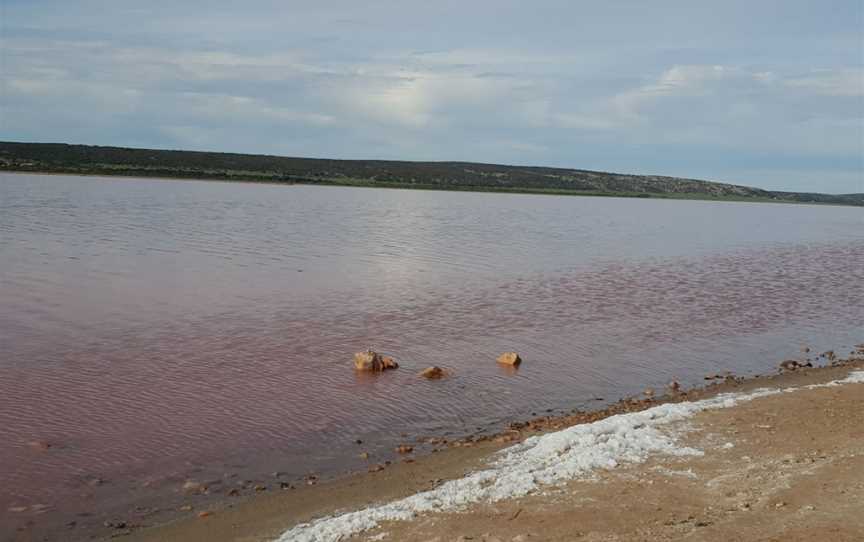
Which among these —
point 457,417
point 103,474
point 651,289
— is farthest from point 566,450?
point 651,289

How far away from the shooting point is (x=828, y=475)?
8070 millimetres

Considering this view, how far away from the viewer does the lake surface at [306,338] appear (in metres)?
10.2

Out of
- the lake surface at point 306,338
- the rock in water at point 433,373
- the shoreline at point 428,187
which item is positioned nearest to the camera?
the lake surface at point 306,338

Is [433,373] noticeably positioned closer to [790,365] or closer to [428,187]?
[790,365]

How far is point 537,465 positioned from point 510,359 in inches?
253

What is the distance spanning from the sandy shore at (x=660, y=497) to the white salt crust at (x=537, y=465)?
5.4 inches

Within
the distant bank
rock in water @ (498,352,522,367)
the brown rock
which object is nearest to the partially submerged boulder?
rock in water @ (498,352,522,367)

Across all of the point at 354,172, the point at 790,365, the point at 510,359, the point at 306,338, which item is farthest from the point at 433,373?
the point at 354,172

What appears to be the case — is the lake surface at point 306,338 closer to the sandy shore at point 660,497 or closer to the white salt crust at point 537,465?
the sandy shore at point 660,497

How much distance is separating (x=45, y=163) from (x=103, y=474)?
10501cm

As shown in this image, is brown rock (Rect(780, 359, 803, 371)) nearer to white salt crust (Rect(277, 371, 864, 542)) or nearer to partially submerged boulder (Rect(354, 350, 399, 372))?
white salt crust (Rect(277, 371, 864, 542))

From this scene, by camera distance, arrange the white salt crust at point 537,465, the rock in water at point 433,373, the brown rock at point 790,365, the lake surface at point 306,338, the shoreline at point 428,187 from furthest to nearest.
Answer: the shoreline at point 428,187, the brown rock at point 790,365, the rock in water at point 433,373, the lake surface at point 306,338, the white salt crust at point 537,465

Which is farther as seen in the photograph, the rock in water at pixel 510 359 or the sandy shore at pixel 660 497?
the rock in water at pixel 510 359

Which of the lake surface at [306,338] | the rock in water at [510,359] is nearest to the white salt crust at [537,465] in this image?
the lake surface at [306,338]
